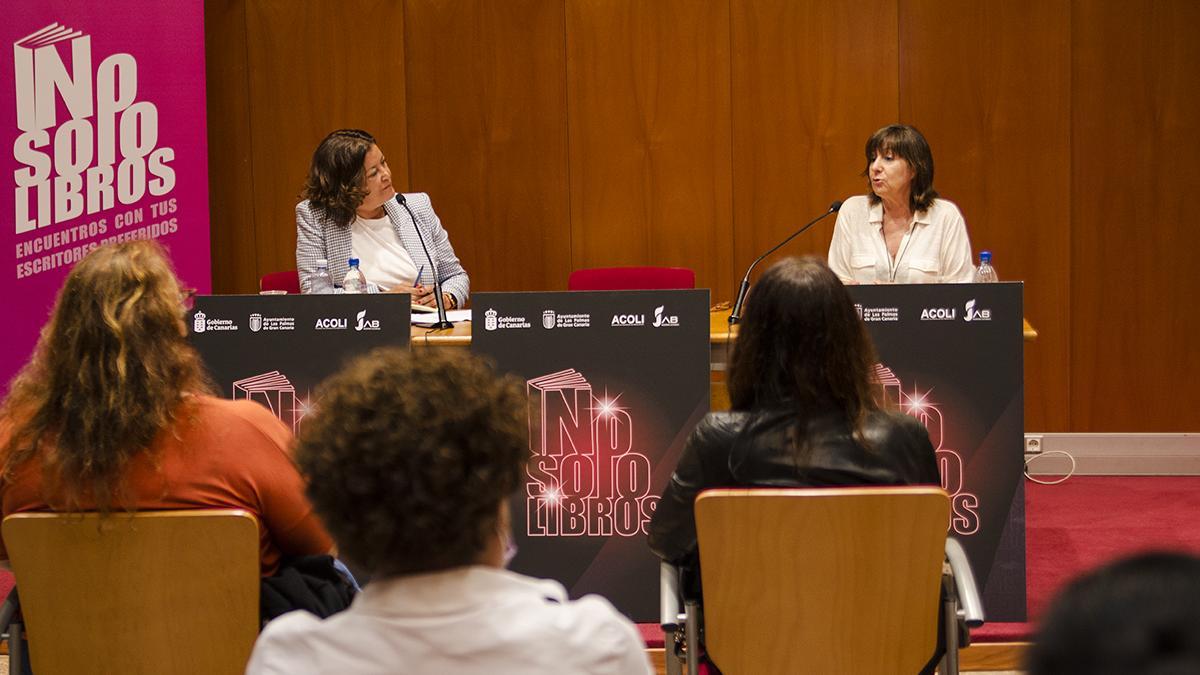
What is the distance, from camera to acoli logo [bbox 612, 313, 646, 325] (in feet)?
12.4

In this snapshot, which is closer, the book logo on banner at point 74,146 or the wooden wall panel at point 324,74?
the book logo on banner at point 74,146

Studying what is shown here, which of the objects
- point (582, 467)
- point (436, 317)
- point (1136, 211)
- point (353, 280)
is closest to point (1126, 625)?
point (582, 467)

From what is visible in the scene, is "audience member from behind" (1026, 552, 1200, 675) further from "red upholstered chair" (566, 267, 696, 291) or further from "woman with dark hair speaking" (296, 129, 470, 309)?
"red upholstered chair" (566, 267, 696, 291)

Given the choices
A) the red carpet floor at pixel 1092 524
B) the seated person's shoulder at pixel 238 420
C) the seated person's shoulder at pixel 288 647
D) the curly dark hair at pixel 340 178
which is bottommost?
the red carpet floor at pixel 1092 524

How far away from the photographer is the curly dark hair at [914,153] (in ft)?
16.3

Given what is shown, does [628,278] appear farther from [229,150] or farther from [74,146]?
[74,146]

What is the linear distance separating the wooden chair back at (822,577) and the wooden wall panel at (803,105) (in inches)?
155

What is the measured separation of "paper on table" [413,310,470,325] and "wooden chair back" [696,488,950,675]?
2.07 metres

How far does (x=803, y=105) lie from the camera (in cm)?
615

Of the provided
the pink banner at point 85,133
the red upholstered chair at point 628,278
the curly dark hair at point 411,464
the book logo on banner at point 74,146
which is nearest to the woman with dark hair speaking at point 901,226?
the red upholstered chair at point 628,278

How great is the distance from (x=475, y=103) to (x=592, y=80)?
56 cm

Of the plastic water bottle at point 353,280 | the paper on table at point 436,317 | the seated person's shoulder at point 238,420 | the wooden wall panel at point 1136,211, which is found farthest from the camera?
the wooden wall panel at point 1136,211

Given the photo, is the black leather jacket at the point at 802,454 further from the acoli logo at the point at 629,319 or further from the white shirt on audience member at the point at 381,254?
the white shirt on audience member at the point at 381,254

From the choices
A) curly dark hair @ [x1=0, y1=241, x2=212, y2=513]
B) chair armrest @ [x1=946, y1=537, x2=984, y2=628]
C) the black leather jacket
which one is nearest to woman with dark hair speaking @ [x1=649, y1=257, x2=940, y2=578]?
the black leather jacket
